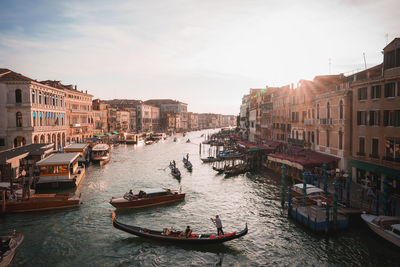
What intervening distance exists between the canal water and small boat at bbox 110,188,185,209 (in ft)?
2.08

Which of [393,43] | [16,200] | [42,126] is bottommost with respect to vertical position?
[16,200]

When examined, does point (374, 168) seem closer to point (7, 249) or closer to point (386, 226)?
point (386, 226)

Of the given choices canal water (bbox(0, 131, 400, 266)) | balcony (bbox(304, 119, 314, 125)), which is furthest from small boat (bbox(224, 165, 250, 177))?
balcony (bbox(304, 119, 314, 125))

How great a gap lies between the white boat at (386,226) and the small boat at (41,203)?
69.1 feet

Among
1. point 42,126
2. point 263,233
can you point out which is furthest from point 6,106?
point 263,233

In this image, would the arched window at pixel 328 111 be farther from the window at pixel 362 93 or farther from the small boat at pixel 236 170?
the small boat at pixel 236 170

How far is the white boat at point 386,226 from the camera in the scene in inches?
614

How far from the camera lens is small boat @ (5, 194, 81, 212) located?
71.5 feet

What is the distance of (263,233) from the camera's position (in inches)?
736

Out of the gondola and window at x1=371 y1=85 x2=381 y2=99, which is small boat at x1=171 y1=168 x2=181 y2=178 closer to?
the gondola

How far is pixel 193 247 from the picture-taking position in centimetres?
1694

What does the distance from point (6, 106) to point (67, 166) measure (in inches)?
852

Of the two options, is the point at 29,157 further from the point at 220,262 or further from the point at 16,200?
the point at 220,262

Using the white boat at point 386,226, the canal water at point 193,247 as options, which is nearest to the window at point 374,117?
the white boat at point 386,226
